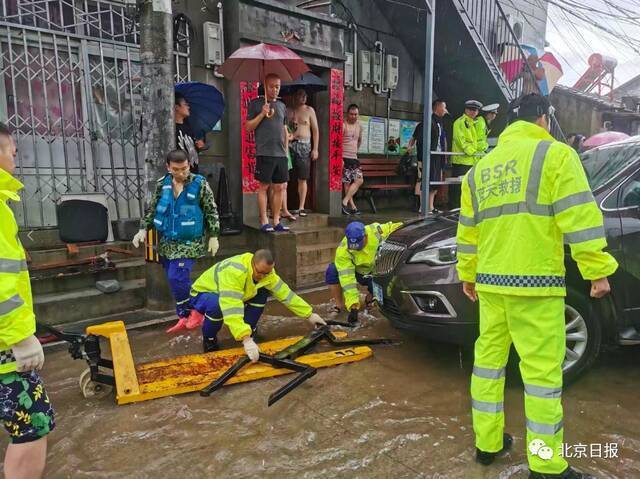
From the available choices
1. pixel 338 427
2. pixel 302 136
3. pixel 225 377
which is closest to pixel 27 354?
pixel 225 377

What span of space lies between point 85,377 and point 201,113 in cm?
328

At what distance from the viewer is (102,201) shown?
18.7 ft

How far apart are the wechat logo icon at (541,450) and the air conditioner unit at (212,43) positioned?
5.77 meters

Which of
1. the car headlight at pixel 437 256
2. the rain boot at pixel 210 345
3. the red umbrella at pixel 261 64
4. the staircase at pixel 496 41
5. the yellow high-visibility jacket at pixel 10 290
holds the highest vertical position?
the staircase at pixel 496 41

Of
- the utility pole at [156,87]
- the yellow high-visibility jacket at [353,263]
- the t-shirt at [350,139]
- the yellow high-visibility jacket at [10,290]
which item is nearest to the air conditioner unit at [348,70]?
the t-shirt at [350,139]

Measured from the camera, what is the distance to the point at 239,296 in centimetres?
371

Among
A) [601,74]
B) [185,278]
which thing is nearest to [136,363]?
[185,278]

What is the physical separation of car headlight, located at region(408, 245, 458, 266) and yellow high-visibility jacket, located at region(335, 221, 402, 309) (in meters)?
1.03

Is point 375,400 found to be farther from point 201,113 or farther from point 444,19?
point 444,19

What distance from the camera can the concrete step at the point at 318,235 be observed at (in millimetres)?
6652

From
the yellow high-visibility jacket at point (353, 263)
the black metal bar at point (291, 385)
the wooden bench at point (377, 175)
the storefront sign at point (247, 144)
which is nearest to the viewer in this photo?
the black metal bar at point (291, 385)

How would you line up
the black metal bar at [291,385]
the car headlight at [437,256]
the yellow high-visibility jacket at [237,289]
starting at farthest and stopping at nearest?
the yellow high-visibility jacket at [237,289] → the car headlight at [437,256] → the black metal bar at [291,385]

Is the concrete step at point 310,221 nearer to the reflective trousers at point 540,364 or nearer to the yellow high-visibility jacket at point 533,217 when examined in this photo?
the yellow high-visibility jacket at point 533,217

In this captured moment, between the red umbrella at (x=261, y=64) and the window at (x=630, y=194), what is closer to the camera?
the window at (x=630, y=194)
